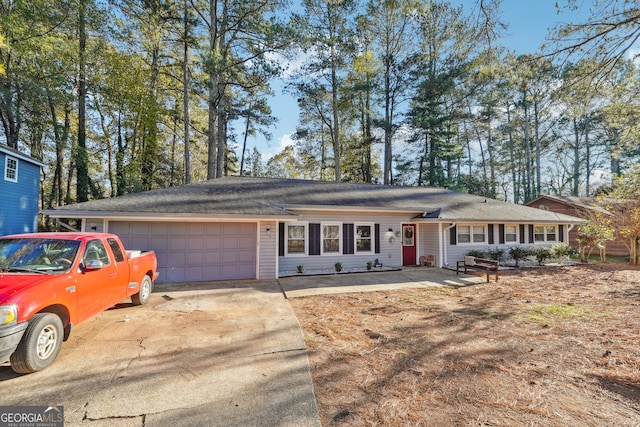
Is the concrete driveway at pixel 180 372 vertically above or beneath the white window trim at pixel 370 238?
beneath

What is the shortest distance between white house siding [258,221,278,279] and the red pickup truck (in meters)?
4.28

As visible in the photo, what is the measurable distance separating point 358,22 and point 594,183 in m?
32.5

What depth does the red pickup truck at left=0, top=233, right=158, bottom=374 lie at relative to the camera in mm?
3127

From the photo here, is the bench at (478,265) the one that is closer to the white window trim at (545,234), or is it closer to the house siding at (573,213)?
the white window trim at (545,234)

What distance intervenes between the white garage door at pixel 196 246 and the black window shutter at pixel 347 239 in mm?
3911

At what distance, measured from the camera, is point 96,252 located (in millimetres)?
4680

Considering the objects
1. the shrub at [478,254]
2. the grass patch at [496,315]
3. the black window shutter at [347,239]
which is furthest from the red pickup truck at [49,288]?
the shrub at [478,254]

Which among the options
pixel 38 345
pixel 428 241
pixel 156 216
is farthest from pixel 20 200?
pixel 428 241

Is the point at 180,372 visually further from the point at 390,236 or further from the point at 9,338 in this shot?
the point at 390,236

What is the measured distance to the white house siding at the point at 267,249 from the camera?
9273mm

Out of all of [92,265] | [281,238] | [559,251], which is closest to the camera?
[92,265]

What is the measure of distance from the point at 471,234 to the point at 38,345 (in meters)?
14.3

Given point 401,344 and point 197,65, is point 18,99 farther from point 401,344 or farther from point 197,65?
point 401,344

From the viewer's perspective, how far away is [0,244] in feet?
14.0
